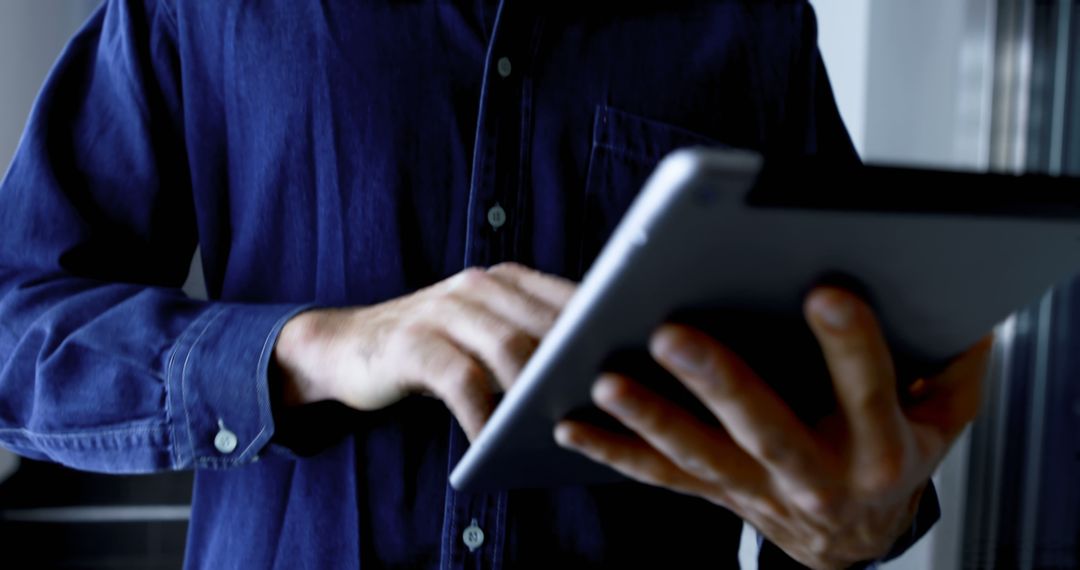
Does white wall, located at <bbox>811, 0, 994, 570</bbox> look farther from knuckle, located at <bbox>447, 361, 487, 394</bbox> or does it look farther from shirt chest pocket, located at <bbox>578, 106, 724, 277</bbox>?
knuckle, located at <bbox>447, 361, 487, 394</bbox>

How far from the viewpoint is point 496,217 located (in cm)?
58

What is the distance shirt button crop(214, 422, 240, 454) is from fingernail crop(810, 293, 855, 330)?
1.23 feet

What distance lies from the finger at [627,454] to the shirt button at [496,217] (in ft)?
0.79

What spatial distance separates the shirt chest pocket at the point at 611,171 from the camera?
0.62 meters

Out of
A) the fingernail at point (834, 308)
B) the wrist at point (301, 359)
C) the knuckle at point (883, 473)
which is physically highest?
the fingernail at point (834, 308)

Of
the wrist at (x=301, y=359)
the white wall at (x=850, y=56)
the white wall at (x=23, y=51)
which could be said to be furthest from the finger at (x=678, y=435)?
the white wall at (x=23, y=51)

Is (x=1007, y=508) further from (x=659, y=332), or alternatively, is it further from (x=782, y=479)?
(x=659, y=332)

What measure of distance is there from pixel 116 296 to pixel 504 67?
0.32m

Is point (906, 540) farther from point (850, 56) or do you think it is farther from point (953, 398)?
point (850, 56)

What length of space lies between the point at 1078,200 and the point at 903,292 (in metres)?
0.07

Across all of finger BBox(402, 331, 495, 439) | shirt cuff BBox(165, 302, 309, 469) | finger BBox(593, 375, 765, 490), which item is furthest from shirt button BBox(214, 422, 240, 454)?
finger BBox(593, 375, 765, 490)

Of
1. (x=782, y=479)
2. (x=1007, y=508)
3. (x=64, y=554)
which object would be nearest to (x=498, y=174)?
(x=782, y=479)

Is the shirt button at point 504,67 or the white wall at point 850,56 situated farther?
the white wall at point 850,56

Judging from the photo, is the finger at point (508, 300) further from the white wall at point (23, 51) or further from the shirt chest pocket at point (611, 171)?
the white wall at point (23, 51)
